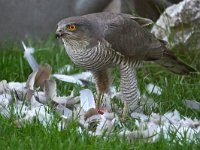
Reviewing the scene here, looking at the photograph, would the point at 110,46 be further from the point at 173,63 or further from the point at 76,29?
the point at 173,63

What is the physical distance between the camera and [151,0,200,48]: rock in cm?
731

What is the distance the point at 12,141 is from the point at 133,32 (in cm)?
139

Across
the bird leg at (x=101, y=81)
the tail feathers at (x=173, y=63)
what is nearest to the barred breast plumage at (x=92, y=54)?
the bird leg at (x=101, y=81)

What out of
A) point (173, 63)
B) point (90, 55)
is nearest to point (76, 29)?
point (90, 55)

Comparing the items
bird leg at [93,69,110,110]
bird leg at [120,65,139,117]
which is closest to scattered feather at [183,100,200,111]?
bird leg at [120,65,139,117]

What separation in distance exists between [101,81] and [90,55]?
1.82ft

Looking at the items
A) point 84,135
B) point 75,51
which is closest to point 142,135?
point 84,135

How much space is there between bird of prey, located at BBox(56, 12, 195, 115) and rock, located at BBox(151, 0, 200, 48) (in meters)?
1.31

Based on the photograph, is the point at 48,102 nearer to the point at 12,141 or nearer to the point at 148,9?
the point at 12,141

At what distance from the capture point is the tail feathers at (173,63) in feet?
19.7

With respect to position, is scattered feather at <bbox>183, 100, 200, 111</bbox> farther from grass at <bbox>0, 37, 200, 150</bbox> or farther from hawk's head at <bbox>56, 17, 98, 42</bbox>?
hawk's head at <bbox>56, 17, 98, 42</bbox>

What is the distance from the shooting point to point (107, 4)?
902 centimetres

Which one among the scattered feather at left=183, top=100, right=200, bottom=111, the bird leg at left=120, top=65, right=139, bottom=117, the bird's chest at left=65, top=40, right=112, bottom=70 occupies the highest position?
the bird's chest at left=65, top=40, right=112, bottom=70

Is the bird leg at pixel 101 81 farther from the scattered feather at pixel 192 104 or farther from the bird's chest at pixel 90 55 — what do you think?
the scattered feather at pixel 192 104
